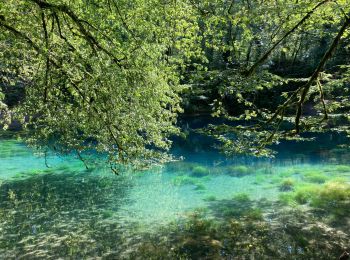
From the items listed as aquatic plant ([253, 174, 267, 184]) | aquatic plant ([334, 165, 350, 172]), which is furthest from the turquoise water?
aquatic plant ([334, 165, 350, 172])

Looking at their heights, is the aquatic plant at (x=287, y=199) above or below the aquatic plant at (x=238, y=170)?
below

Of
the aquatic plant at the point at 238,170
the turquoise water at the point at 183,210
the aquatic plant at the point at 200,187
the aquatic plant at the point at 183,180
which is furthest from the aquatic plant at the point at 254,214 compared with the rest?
the aquatic plant at the point at 238,170

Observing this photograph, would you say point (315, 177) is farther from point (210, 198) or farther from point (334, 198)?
point (210, 198)

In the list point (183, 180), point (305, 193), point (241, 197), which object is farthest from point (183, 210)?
point (305, 193)

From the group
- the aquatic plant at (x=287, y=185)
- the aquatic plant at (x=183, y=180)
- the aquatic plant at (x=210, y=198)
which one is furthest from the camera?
the aquatic plant at (x=183, y=180)

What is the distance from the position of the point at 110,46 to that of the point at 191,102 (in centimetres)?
3569

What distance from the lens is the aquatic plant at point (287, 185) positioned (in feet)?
59.0

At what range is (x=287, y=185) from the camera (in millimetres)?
18469

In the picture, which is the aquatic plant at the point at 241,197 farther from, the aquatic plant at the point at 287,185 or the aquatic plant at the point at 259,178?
the aquatic plant at the point at 259,178

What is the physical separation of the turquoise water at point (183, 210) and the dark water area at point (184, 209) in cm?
3

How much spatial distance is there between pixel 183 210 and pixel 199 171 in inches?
288

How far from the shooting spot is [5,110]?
11.2 m

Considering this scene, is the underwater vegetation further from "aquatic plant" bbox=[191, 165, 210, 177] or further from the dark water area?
"aquatic plant" bbox=[191, 165, 210, 177]

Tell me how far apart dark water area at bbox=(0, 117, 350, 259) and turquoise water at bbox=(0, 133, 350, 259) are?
34mm
